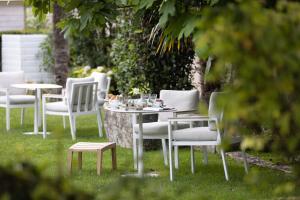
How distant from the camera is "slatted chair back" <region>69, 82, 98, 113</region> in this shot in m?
12.4

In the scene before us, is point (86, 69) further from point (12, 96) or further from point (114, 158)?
point (114, 158)

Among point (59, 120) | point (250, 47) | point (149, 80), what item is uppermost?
point (250, 47)

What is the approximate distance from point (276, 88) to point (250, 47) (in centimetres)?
18

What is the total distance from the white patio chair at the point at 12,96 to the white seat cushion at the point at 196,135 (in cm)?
524

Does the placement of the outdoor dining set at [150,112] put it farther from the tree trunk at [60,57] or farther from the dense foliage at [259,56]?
the tree trunk at [60,57]

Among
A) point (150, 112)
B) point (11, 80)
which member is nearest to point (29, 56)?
point (11, 80)

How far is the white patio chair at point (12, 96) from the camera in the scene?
538 inches

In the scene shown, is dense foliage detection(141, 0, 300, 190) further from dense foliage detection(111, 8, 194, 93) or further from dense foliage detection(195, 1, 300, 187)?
dense foliage detection(111, 8, 194, 93)

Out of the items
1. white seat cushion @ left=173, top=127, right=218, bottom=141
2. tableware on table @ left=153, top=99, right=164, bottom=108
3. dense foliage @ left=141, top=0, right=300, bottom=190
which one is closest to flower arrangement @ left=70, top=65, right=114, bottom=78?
tableware on table @ left=153, top=99, right=164, bottom=108

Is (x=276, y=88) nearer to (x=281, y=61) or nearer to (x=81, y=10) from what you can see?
(x=281, y=61)

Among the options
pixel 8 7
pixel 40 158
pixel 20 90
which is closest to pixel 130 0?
pixel 40 158

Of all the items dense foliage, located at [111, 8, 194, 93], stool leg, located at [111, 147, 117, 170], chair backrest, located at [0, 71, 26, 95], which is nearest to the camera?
stool leg, located at [111, 147, 117, 170]

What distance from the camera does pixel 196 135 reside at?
29.2 feet

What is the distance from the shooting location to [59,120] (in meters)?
15.7
